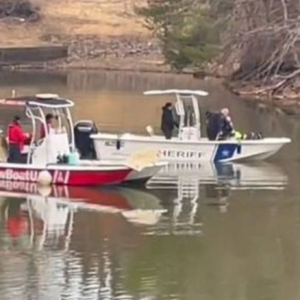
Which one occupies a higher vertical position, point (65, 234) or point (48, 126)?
point (48, 126)

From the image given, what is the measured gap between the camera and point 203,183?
24250 mm

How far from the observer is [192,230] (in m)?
18.9

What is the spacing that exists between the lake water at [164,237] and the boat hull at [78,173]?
0.24 meters

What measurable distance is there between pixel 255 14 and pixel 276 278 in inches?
1262

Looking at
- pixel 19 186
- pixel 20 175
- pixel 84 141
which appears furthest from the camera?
pixel 84 141

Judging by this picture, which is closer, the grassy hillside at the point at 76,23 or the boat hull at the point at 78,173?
the boat hull at the point at 78,173

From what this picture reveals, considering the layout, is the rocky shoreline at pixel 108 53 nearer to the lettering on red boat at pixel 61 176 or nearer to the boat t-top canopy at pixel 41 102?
the boat t-top canopy at pixel 41 102

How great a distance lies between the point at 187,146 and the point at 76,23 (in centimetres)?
4911

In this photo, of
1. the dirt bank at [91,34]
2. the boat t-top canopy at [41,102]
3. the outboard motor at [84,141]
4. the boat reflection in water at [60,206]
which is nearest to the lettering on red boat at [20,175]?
the boat reflection in water at [60,206]

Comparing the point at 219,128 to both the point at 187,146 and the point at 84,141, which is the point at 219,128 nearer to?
the point at 187,146

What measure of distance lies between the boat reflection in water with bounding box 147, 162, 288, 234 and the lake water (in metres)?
0.02

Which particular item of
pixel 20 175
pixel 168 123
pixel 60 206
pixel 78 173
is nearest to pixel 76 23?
pixel 168 123

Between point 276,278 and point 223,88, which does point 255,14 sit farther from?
point 276,278

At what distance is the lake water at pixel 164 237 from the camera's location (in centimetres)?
1500
